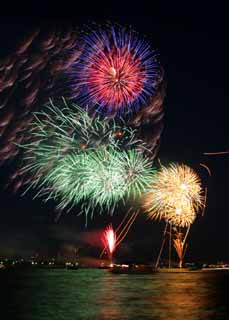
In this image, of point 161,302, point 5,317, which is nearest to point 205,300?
point 161,302

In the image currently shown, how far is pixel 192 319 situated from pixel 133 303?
Result: 31.2 feet

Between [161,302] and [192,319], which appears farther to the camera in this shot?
[161,302]

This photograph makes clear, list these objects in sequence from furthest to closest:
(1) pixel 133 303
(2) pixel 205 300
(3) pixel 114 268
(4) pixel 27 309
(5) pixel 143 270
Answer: (3) pixel 114 268 → (5) pixel 143 270 → (2) pixel 205 300 → (1) pixel 133 303 → (4) pixel 27 309

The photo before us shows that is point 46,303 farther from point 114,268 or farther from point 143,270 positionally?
point 114,268

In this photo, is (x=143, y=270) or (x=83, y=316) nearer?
(x=83, y=316)

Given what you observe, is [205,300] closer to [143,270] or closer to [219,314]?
[219,314]

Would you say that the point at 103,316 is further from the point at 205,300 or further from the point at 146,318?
the point at 205,300

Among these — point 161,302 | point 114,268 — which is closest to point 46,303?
point 161,302

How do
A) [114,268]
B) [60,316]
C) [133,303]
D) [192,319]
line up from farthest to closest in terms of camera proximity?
[114,268], [133,303], [60,316], [192,319]

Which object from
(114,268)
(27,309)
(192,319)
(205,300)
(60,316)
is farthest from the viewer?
(114,268)

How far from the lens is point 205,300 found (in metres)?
39.5

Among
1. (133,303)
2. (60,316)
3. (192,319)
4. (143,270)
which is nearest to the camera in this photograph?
(192,319)

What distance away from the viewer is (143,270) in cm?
12862

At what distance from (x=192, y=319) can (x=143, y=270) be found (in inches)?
4032
